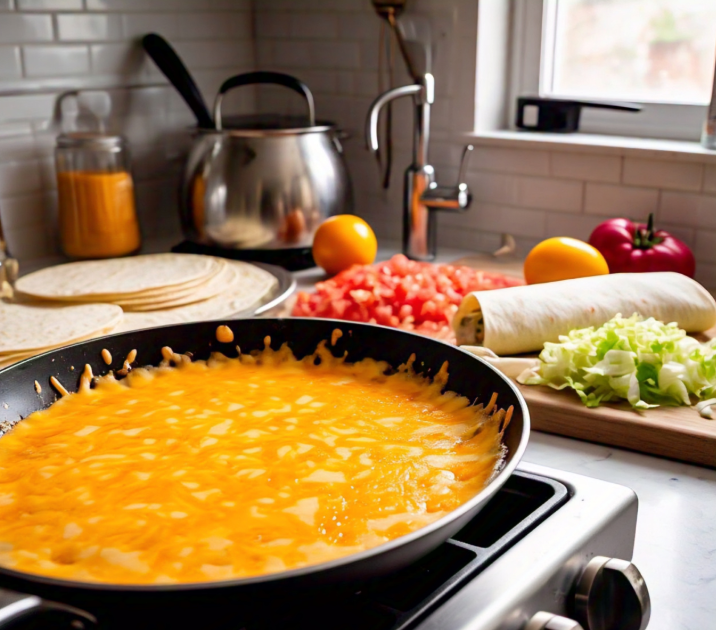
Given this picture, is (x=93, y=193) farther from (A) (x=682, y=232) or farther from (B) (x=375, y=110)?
(A) (x=682, y=232)

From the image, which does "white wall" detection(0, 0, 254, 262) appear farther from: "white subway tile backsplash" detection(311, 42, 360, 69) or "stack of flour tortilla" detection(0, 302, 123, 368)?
"stack of flour tortilla" detection(0, 302, 123, 368)

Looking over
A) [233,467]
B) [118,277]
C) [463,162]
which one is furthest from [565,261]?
[233,467]

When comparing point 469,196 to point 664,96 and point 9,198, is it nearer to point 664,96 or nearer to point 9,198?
point 664,96

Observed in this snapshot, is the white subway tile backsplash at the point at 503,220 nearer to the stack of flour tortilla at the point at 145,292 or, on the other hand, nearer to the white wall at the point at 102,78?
the stack of flour tortilla at the point at 145,292

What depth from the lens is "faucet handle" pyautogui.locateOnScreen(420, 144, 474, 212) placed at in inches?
73.9

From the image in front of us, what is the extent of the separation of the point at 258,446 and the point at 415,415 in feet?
0.63

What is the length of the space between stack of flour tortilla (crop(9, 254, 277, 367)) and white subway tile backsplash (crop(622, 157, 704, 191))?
2.73 feet

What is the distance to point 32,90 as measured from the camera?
183 cm

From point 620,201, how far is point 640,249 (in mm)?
219

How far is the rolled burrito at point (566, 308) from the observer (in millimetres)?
1318

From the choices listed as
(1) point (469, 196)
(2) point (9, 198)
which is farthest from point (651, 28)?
(2) point (9, 198)

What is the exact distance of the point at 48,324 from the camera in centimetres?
139

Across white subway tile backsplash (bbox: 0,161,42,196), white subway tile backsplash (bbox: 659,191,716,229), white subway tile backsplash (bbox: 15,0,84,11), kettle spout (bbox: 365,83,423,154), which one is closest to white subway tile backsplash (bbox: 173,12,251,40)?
white subway tile backsplash (bbox: 15,0,84,11)

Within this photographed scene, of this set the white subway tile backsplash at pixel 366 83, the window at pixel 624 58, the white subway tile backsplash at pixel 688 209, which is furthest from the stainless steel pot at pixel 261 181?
the white subway tile backsplash at pixel 688 209
